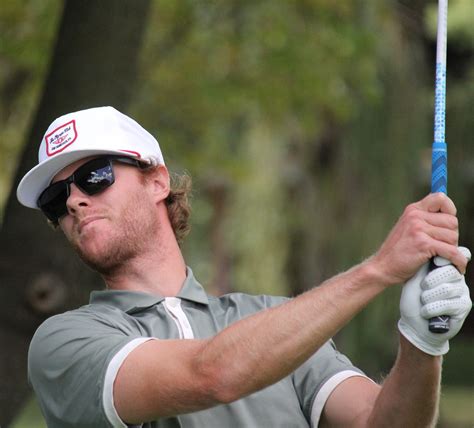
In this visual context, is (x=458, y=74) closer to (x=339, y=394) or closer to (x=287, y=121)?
(x=287, y=121)

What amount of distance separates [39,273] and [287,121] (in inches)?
257

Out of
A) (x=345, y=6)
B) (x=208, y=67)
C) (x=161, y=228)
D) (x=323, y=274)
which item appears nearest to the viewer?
(x=161, y=228)

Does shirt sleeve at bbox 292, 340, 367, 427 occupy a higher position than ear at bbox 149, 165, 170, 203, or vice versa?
ear at bbox 149, 165, 170, 203

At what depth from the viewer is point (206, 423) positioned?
3.41 m

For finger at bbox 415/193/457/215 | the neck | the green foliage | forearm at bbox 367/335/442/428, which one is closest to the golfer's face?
the neck

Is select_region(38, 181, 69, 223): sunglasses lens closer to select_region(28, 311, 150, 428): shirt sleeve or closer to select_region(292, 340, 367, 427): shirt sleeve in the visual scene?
select_region(28, 311, 150, 428): shirt sleeve

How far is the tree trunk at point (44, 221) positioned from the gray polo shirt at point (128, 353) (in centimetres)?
248

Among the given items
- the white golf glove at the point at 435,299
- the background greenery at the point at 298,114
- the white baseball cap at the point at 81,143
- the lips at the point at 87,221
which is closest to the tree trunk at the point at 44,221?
the background greenery at the point at 298,114

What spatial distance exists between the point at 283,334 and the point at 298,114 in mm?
8052

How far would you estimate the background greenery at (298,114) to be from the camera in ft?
31.7

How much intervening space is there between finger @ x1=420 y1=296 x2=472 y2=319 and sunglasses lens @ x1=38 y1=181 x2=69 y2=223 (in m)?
1.36

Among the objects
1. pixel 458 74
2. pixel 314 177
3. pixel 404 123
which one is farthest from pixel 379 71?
pixel 458 74

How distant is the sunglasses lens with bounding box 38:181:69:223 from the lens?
3891mm

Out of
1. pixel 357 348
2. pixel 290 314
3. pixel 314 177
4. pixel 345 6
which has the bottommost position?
pixel 357 348
